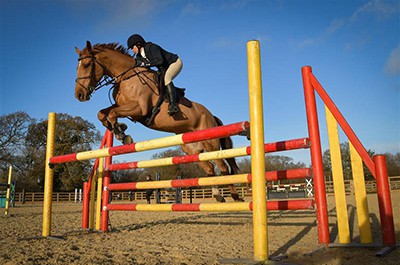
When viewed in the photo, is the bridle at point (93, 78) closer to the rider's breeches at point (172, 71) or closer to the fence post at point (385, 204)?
the rider's breeches at point (172, 71)

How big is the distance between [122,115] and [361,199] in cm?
285

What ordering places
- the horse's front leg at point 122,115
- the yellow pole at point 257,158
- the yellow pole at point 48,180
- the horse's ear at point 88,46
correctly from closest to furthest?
the yellow pole at point 257,158 < the horse's front leg at point 122,115 < the yellow pole at point 48,180 < the horse's ear at point 88,46

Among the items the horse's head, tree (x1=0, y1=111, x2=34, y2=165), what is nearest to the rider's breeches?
the horse's head

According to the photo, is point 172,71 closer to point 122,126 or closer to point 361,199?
point 122,126

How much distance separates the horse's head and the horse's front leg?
1.64 feet

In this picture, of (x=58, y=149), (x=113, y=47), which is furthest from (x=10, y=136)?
(x=113, y=47)

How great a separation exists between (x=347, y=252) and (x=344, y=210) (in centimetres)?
44

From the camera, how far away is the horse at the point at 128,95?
14.0 feet

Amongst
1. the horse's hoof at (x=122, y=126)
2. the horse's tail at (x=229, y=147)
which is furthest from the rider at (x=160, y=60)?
the horse's tail at (x=229, y=147)

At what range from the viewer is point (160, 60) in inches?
172

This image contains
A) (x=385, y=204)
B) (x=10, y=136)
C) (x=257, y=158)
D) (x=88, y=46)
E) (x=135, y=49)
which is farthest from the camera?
(x=10, y=136)

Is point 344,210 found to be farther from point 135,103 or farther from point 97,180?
point 97,180

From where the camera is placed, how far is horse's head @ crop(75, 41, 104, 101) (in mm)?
4395

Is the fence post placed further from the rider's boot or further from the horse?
the rider's boot
